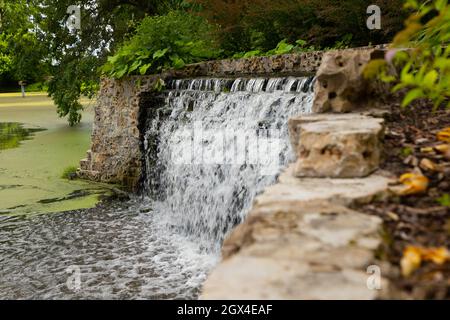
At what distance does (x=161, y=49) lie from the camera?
838 cm

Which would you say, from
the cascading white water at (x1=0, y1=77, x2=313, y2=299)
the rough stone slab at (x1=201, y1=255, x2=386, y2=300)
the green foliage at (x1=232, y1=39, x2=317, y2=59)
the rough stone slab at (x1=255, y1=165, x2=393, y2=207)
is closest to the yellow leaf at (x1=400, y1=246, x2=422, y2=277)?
the rough stone slab at (x1=201, y1=255, x2=386, y2=300)

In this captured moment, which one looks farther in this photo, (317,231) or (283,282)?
(317,231)

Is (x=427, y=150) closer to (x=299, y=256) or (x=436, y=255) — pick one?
(x=436, y=255)

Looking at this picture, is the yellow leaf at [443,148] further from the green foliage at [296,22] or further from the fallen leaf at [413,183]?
the green foliage at [296,22]

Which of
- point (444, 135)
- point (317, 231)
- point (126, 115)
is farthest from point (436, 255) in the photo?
point (126, 115)

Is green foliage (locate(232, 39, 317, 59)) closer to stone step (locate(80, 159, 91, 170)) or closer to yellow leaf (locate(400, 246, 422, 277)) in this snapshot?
stone step (locate(80, 159, 91, 170))

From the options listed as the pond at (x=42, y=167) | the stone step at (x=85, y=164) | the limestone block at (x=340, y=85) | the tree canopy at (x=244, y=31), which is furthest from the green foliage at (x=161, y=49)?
the limestone block at (x=340, y=85)

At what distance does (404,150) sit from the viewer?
8.09 feet

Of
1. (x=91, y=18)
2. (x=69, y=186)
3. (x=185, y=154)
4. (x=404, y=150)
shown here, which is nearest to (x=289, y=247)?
(x=404, y=150)

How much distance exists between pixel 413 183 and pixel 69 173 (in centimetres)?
775

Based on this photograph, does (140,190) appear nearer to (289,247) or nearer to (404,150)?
(404,150)

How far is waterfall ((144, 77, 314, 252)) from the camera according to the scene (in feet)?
16.3

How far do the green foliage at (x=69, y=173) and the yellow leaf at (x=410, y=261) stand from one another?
25.6 ft
